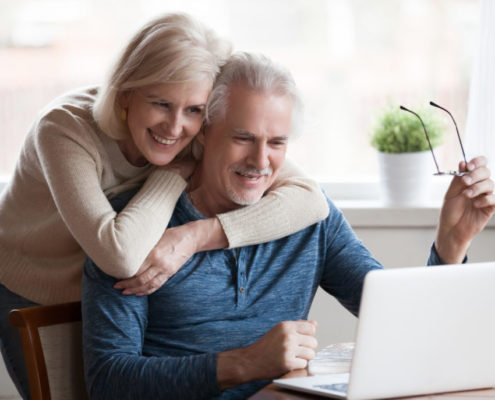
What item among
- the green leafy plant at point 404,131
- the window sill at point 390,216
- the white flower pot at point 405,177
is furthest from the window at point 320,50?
the window sill at point 390,216

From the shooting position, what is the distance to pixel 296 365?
1454 millimetres

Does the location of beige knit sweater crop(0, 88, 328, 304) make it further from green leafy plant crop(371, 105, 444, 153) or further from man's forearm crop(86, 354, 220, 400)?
green leafy plant crop(371, 105, 444, 153)

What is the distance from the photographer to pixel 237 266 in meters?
1.78

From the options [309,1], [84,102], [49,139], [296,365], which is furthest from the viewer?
[309,1]

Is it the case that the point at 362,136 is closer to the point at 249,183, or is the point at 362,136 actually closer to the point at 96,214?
the point at 249,183

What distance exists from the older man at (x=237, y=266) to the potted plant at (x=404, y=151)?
0.94 meters

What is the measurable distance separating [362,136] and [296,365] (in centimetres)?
177

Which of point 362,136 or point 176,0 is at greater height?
point 176,0

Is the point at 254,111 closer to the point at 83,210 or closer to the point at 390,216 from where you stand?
the point at 83,210

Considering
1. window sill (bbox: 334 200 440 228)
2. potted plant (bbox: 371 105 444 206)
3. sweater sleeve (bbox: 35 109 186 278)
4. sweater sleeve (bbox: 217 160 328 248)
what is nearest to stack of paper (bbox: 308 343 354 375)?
sweater sleeve (bbox: 217 160 328 248)

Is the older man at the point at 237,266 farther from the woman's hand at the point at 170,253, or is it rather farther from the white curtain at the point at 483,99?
the white curtain at the point at 483,99

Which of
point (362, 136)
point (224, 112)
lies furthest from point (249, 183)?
point (362, 136)

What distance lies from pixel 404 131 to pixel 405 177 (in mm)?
178

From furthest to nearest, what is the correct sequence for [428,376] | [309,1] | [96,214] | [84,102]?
[309,1] → [84,102] → [96,214] → [428,376]
